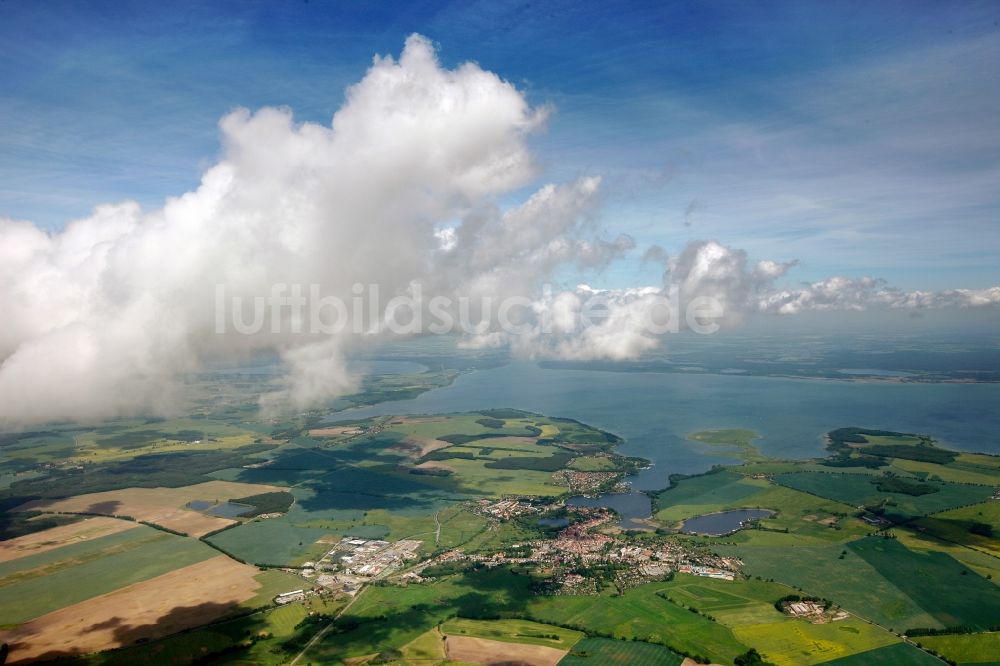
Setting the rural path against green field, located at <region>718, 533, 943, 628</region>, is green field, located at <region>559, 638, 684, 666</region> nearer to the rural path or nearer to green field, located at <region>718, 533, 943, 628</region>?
green field, located at <region>718, 533, 943, 628</region>

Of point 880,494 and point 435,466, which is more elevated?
point 880,494

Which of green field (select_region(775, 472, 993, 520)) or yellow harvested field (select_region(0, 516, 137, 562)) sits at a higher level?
green field (select_region(775, 472, 993, 520))

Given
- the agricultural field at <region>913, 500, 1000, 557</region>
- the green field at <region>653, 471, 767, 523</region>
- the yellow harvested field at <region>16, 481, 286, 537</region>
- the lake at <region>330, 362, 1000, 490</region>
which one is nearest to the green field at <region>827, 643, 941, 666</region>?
the agricultural field at <region>913, 500, 1000, 557</region>

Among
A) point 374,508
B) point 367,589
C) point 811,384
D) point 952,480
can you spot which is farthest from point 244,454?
point 811,384

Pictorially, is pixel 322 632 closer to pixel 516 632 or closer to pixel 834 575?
pixel 516 632

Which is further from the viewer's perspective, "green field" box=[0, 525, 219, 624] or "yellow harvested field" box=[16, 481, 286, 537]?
"yellow harvested field" box=[16, 481, 286, 537]

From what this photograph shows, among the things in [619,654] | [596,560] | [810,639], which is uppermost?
[810,639]

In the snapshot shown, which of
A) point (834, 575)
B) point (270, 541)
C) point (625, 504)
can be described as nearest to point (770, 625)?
point (834, 575)
